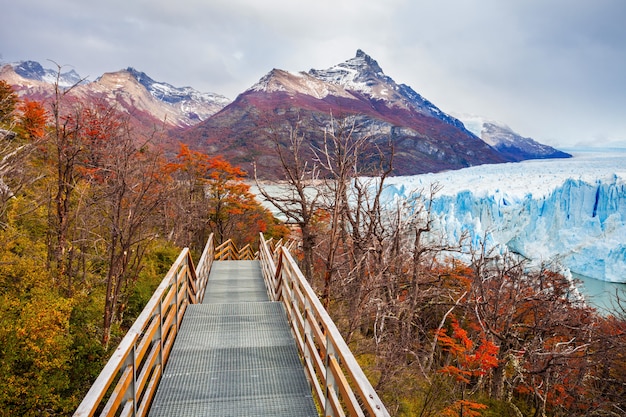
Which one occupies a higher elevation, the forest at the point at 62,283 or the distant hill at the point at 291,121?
the distant hill at the point at 291,121

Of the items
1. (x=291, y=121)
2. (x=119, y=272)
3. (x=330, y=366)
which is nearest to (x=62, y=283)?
(x=119, y=272)

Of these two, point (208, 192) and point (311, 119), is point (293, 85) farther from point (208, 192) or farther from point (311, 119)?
point (208, 192)

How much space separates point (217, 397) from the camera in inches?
123

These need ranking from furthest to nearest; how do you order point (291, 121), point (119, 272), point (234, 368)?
point (291, 121) < point (119, 272) < point (234, 368)

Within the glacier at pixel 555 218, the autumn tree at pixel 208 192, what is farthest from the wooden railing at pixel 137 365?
the glacier at pixel 555 218

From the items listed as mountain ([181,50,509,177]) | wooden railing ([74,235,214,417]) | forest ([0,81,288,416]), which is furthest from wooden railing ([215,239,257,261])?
mountain ([181,50,509,177])

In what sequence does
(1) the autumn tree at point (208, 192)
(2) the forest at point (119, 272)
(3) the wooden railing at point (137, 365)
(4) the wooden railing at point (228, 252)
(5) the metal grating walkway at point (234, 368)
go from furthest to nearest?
(1) the autumn tree at point (208, 192) < (4) the wooden railing at point (228, 252) < (2) the forest at point (119, 272) < (5) the metal grating walkway at point (234, 368) < (3) the wooden railing at point (137, 365)

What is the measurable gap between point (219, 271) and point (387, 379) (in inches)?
206

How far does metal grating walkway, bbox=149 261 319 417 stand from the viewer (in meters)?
3.01

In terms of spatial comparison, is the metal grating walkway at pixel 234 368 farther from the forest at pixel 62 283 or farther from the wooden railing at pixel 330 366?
the forest at pixel 62 283

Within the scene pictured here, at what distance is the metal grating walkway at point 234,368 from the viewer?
3010 millimetres

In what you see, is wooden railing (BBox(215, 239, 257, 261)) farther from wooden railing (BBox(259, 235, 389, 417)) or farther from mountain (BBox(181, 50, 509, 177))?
mountain (BBox(181, 50, 509, 177))

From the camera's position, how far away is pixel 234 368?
360 cm

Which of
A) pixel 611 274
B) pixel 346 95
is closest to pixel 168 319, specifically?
pixel 611 274
